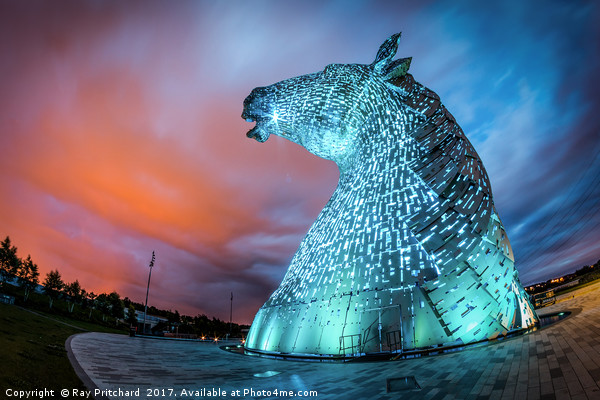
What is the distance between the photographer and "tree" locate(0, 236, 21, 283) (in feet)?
146

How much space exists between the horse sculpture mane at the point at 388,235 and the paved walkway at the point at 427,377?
1012 millimetres

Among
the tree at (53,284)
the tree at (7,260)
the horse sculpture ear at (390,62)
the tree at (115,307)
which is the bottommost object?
the tree at (115,307)

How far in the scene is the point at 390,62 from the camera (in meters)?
12.1

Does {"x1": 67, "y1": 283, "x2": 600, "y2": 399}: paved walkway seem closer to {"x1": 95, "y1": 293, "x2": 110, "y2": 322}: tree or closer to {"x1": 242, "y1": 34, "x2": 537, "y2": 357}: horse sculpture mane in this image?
{"x1": 242, "y1": 34, "x2": 537, "y2": 357}: horse sculpture mane

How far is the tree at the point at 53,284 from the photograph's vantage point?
50259mm

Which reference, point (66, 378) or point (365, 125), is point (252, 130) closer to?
point (365, 125)

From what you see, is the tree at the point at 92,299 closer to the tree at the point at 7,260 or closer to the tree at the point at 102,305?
the tree at the point at 102,305

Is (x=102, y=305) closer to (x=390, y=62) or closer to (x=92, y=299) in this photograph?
(x=92, y=299)

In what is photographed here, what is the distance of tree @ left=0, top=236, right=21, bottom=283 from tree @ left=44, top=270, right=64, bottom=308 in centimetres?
514

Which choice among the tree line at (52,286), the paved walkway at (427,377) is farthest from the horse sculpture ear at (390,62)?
the tree line at (52,286)

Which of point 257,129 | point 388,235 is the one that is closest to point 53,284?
point 257,129

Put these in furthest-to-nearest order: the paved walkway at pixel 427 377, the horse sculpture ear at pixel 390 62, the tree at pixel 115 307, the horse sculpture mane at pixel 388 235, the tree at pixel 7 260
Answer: the tree at pixel 115 307 → the tree at pixel 7 260 → the horse sculpture ear at pixel 390 62 → the horse sculpture mane at pixel 388 235 → the paved walkway at pixel 427 377

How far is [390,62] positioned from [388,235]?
7597mm

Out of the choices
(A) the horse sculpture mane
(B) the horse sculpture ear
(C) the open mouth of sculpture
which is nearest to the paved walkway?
(A) the horse sculpture mane
